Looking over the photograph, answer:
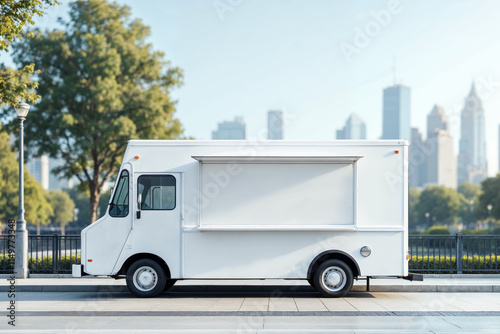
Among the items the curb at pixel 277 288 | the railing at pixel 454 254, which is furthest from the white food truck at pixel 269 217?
the railing at pixel 454 254

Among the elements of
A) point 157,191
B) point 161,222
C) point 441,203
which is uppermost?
point 157,191

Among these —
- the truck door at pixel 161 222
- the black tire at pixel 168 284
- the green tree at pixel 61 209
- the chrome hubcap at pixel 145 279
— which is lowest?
the green tree at pixel 61 209

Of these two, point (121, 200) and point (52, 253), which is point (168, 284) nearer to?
point (121, 200)

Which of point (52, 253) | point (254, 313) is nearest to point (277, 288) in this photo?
point (254, 313)

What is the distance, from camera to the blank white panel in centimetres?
1203

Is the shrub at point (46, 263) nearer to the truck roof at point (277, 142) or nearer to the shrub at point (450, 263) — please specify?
the truck roof at point (277, 142)

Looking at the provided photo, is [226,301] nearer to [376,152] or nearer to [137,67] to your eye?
[376,152]

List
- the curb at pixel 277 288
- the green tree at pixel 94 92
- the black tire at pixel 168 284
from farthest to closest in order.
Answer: the green tree at pixel 94 92, the curb at pixel 277 288, the black tire at pixel 168 284

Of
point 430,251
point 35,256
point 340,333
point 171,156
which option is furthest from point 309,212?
point 35,256

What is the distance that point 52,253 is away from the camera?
16016 millimetres

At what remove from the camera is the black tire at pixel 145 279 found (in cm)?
1213

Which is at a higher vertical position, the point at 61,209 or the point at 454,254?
the point at 454,254

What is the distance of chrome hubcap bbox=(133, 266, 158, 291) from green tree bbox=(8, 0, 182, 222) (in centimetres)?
1809

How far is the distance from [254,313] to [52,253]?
7.88 meters
